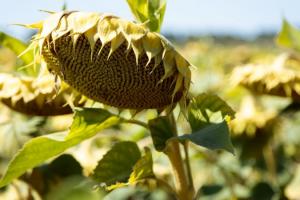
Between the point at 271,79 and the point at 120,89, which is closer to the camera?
the point at 120,89

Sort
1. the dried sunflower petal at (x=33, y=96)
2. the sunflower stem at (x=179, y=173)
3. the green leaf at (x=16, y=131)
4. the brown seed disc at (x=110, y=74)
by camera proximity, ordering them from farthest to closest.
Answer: the green leaf at (x=16, y=131) → the dried sunflower petal at (x=33, y=96) → the sunflower stem at (x=179, y=173) → the brown seed disc at (x=110, y=74)

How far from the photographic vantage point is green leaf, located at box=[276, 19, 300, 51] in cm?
156

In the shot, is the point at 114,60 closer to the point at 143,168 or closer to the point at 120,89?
the point at 120,89

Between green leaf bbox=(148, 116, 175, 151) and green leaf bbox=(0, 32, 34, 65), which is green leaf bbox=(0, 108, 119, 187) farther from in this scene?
green leaf bbox=(0, 32, 34, 65)

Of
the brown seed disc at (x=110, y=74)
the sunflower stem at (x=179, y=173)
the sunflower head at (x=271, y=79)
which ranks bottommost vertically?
the sunflower head at (x=271, y=79)

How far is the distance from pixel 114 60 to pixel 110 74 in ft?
0.14

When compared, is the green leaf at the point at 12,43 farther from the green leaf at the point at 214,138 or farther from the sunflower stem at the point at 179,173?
the green leaf at the point at 214,138

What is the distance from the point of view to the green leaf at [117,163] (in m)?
1.11

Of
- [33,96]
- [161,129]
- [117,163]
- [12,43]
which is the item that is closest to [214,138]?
[161,129]

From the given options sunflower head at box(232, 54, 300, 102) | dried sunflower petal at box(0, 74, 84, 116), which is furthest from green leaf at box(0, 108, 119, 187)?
sunflower head at box(232, 54, 300, 102)

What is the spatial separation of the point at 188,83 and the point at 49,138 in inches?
10.0

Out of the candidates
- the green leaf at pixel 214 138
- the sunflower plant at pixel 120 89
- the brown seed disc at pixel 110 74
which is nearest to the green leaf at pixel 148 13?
the sunflower plant at pixel 120 89

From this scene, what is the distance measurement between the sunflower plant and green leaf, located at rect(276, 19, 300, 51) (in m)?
0.53

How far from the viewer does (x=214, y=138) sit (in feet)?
2.93
